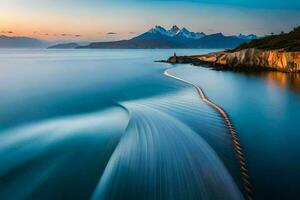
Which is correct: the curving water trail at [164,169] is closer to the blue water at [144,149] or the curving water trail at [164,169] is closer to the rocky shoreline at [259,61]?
the blue water at [144,149]

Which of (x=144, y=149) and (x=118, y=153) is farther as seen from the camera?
(x=144, y=149)

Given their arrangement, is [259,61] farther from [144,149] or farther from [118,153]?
[118,153]

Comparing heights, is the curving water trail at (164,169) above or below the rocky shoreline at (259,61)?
above

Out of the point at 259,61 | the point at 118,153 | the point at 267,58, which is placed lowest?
the point at 259,61

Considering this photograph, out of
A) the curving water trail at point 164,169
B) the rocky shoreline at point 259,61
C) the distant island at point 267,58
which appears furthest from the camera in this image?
the distant island at point 267,58

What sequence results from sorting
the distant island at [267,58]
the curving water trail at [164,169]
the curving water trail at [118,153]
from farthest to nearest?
the distant island at [267,58], the curving water trail at [118,153], the curving water trail at [164,169]

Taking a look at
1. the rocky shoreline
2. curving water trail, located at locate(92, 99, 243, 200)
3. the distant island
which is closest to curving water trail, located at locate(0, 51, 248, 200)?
curving water trail, located at locate(92, 99, 243, 200)

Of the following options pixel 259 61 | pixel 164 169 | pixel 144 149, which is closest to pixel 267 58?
pixel 259 61

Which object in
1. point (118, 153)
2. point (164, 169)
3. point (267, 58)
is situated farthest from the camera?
point (267, 58)

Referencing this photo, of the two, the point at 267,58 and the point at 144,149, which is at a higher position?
the point at 144,149

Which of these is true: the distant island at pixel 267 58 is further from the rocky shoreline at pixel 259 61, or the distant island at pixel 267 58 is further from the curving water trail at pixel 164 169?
the curving water trail at pixel 164 169

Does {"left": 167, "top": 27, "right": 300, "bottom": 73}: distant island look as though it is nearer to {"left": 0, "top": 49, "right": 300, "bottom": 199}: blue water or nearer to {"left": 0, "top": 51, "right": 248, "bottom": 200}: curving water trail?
{"left": 0, "top": 49, "right": 300, "bottom": 199}: blue water

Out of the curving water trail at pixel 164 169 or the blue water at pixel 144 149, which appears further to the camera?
the blue water at pixel 144 149

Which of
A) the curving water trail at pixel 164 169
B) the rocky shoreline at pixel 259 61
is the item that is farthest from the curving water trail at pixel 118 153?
the rocky shoreline at pixel 259 61
